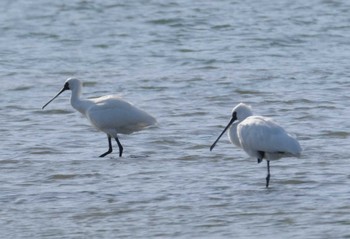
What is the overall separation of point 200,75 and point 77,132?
462 cm

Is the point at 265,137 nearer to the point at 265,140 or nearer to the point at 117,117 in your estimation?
the point at 265,140

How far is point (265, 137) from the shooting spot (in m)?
10.1

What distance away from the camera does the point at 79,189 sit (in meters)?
10.1

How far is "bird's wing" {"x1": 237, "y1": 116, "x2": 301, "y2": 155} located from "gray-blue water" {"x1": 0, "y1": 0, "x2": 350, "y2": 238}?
29cm

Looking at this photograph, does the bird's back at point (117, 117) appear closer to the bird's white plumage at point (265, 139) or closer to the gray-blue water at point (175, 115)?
the gray-blue water at point (175, 115)

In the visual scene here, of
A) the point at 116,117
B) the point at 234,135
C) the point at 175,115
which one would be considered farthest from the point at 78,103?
the point at 234,135

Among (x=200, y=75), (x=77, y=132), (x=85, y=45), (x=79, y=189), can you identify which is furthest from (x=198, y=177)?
(x=85, y=45)

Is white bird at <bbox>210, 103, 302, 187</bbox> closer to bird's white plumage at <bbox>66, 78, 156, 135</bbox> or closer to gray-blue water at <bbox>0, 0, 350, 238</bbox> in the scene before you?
gray-blue water at <bbox>0, 0, 350, 238</bbox>

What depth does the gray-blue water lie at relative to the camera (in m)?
8.95

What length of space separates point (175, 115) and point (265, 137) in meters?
4.29

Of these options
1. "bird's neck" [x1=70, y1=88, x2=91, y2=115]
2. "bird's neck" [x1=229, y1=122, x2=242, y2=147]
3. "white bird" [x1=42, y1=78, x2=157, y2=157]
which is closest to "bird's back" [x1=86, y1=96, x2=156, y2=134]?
"white bird" [x1=42, y1=78, x2=157, y2=157]

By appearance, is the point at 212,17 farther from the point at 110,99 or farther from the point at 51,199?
the point at 51,199

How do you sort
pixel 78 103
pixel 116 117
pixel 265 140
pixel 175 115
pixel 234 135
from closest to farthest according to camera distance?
1. pixel 265 140
2. pixel 234 135
3. pixel 116 117
4. pixel 78 103
5. pixel 175 115

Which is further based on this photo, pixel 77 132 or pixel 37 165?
pixel 77 132
